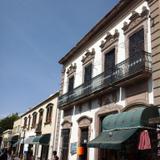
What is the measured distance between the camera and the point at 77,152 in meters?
14.2

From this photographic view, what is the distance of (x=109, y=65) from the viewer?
13336 mm

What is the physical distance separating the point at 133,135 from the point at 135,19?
5.50m

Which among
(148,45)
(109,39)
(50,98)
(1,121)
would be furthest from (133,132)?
(1,121)

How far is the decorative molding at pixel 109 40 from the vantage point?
1296cm

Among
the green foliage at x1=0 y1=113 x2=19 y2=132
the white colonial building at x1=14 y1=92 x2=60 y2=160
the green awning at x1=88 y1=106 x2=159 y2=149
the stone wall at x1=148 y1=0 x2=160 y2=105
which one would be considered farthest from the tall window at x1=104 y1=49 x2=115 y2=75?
the green foliage at x1=0 y1=113 x2=19 y2=132

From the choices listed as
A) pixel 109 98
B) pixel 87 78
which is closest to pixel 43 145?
pixel 87 78

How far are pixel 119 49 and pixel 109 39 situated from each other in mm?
1238

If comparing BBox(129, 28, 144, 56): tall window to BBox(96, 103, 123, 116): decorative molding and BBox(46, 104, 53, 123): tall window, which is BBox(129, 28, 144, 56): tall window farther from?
BBox(46, 104, 53, 123): tall window

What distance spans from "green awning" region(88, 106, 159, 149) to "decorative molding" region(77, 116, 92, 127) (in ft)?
12.4

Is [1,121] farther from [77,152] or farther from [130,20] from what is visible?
[130,20]

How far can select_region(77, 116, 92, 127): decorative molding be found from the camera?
1377 centimetres

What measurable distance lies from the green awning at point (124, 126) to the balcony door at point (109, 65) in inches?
111

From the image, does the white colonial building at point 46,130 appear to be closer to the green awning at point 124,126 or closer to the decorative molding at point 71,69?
the decorative molding at point 71,69

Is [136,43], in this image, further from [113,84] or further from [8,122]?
[8,122]
